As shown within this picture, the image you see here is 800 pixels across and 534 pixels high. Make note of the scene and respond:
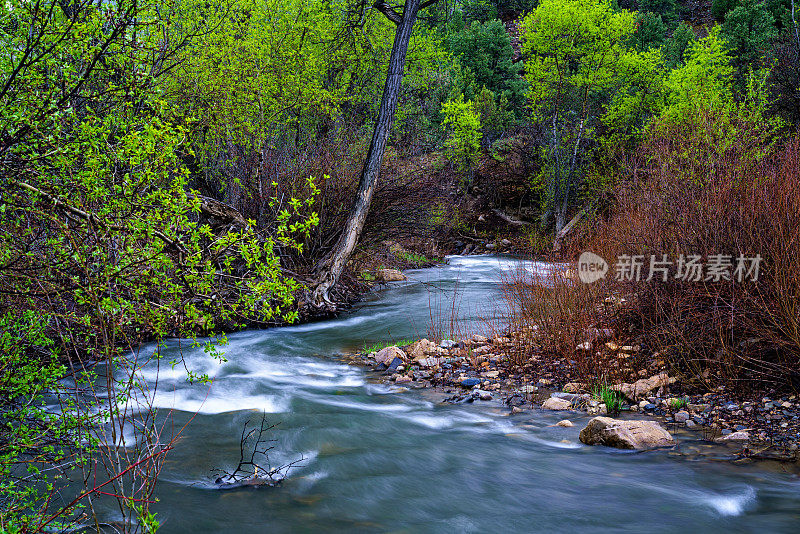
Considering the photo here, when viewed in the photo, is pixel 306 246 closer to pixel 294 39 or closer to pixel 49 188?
pixel 294 39

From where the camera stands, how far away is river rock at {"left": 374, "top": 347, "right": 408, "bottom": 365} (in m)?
9.34

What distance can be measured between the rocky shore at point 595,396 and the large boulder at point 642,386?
11 millimetres

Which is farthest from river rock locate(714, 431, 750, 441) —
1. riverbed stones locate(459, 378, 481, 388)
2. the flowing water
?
riverbed stones locate(459, 378, 481, 388)

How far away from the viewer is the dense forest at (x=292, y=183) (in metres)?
3.49

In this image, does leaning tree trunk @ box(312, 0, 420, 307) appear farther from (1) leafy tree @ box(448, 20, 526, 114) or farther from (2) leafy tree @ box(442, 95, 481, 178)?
(1) leafy tree @ box(448, 20, 526, 114)

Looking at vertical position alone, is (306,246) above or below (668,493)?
above

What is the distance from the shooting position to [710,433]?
5.58m

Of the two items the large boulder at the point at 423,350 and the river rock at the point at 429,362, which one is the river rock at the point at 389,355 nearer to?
the large boulder at the point at 423,350

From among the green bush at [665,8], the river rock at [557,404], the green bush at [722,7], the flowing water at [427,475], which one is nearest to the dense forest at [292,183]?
the flowing water at [427,475]

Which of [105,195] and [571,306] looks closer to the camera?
[105,195]

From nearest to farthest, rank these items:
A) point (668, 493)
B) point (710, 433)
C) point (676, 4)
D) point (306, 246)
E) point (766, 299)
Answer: point (668, 493) → point (710, 433) → point (766, 299) → point (306, 246) → point (676, 4)

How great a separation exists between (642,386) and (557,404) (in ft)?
3.46

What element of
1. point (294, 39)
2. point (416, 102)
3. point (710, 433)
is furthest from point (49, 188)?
point (416, 102)

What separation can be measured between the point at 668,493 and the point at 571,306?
3992mm
